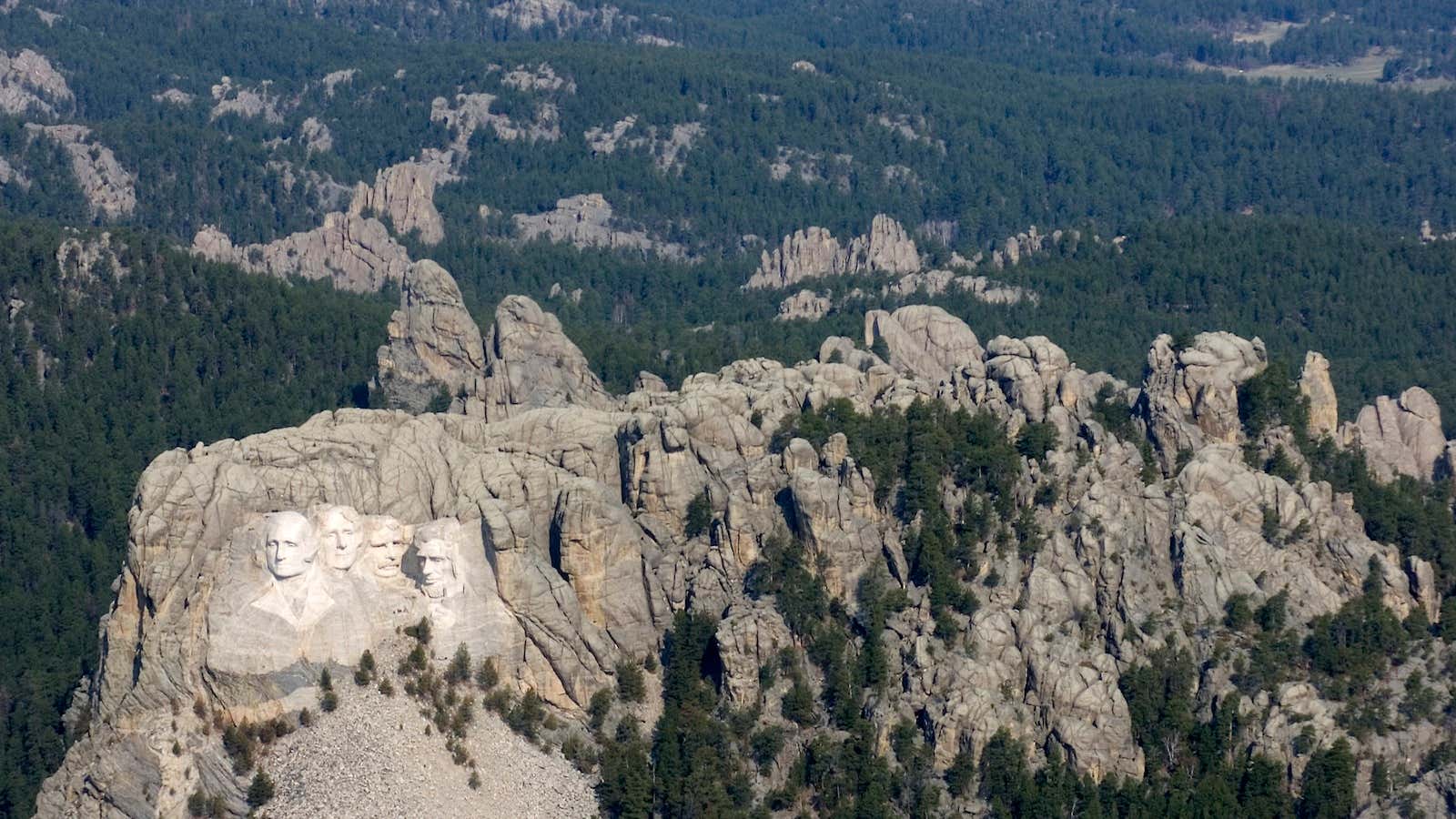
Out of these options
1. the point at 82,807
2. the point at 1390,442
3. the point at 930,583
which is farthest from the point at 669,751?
the point at 1390,442

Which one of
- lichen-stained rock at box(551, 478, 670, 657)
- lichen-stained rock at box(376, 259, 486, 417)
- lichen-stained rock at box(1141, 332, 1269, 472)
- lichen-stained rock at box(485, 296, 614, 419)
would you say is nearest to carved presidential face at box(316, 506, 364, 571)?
lichen-stained rock at box(551, 478, 670, 657)

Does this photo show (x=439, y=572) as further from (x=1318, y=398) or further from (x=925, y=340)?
(x=925, y=340)

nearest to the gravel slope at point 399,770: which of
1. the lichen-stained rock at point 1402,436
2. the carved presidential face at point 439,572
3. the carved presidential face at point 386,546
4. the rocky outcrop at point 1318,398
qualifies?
the carved presidential face at point 439,572

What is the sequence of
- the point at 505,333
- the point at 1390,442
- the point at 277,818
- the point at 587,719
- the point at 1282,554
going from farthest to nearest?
the point at 505,333 < the point at 1390,442 < the point at 1282,554 < the point at 587,719 < the point at 277,818

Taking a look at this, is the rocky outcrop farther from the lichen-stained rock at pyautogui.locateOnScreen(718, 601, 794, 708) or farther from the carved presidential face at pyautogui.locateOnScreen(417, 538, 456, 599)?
the carved presidential face at pyautogui.locateOnScreen(417, 538, 456, 599)

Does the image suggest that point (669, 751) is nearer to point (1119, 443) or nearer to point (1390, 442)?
point (1119, 443)
